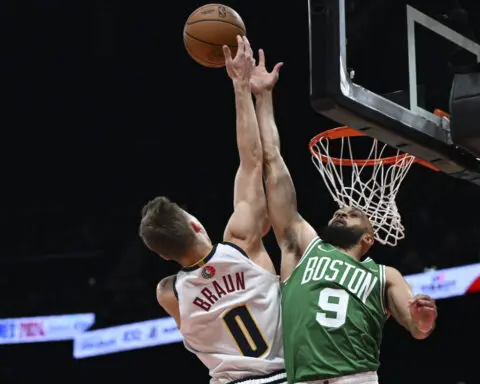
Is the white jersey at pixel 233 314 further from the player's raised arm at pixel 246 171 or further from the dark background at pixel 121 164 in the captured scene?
the dark background at pixel 121 164

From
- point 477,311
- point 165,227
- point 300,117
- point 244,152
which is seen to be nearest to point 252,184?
point 244,152

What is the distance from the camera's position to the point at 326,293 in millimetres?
3869

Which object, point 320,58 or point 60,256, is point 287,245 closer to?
point 320,58

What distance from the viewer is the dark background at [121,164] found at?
1001 cm

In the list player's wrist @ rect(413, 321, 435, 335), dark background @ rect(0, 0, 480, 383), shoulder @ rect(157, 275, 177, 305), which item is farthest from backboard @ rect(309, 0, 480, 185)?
dark background @ rect(0, 0, 480, 383)

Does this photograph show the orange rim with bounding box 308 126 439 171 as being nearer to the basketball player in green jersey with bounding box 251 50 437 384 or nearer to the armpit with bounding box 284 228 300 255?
the basketball player in green jersey with bounding box 251 50 437 384

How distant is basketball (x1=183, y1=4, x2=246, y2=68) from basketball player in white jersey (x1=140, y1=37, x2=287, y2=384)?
28.1 inches

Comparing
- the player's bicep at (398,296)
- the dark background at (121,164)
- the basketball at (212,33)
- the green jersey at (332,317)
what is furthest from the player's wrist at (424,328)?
the dark background at (121,164)

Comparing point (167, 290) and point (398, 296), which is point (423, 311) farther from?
point (167, 290)

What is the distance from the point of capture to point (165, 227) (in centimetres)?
369

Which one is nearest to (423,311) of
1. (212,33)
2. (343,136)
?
(212,33)

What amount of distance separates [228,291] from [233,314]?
0.29 feet

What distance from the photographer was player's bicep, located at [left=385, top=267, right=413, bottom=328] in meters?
3.79

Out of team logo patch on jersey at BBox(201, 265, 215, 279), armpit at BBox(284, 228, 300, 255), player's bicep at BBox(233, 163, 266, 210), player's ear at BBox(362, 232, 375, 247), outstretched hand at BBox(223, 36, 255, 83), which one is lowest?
player's ear at BBox(362, 232, 375, 247)
